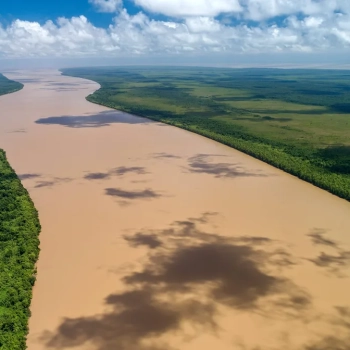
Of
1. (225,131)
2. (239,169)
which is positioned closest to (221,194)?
(239,169)

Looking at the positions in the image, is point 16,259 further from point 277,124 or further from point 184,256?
point 277,124

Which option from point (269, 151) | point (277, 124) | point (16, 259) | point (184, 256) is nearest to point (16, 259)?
point (16, 259)

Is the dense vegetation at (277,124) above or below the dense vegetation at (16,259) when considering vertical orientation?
above

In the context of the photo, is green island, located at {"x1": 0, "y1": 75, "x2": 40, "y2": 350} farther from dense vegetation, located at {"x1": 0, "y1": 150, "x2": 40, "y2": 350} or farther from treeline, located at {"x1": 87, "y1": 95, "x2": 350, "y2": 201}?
treeline, located at {"x1": 87, "y1": 95, "x2": 350, "y2": 201}

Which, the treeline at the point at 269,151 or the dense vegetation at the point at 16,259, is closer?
the dense vegetation at the point at 16,259

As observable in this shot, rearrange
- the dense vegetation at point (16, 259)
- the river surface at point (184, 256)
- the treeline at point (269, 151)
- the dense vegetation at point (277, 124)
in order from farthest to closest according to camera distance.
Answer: the dense vegetation at point (277, 124), the treeline at point (269, 151), the river surface at point (184, 256), the dense vegetation at point (16, 259)

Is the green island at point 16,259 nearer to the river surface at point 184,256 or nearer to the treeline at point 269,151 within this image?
the river surface at point 184,256

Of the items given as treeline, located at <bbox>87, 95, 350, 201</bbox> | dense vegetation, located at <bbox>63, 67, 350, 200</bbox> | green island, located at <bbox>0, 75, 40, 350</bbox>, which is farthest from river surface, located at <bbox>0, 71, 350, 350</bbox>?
dense vegetation, located at <bbox>63, 67, 350, 200</bbox>

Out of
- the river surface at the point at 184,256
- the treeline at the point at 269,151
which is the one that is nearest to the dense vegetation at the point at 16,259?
the river surface at the point at 184,256
